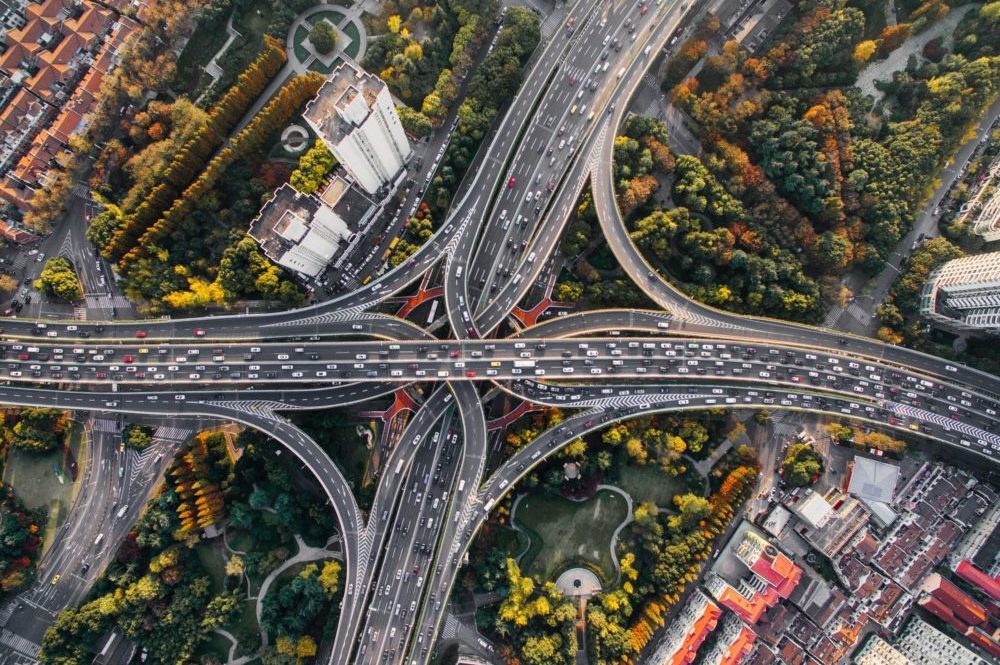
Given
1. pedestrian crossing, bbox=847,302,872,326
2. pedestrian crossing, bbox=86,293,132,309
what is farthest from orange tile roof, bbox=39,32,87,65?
pedestrian crossing, bbox=847,302,872,326

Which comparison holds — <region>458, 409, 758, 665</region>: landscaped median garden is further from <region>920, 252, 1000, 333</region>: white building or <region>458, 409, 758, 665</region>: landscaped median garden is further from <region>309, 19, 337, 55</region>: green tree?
<region>309, 19, 337, 55</region>: green tree

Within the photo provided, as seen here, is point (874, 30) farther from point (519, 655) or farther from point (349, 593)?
point (349, 593)

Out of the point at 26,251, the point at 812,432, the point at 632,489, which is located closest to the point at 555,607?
the point at 632,489

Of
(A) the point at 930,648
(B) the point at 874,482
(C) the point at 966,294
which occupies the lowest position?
(A) the point at 930,648

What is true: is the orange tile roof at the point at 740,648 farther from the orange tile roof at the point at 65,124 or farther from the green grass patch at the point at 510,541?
the orange tile roof at the point at 65,124

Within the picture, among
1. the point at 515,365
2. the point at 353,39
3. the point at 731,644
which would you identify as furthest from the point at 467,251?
the point at 731,644

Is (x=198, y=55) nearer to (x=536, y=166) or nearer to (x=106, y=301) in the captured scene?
(x=106, y=301)
